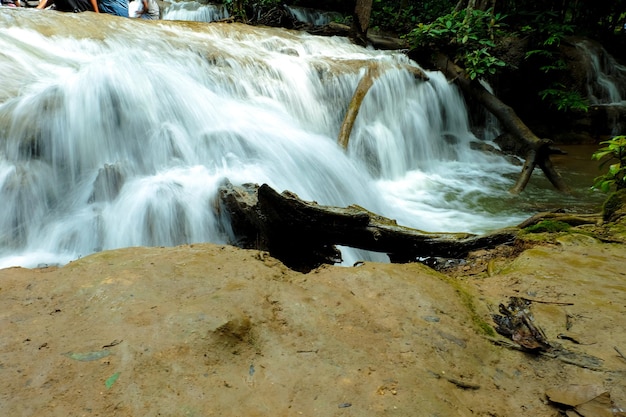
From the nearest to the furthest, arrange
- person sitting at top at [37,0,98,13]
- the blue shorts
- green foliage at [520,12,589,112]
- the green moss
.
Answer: the green moss → person sitting at top at [37,0,98,13] → the blue shorts → green foliage at [520,12,589,112]

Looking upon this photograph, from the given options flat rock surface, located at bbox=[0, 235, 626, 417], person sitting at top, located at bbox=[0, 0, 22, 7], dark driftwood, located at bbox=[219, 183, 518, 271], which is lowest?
dark driftwood, located at bbox=[219, 183, 518, 271]

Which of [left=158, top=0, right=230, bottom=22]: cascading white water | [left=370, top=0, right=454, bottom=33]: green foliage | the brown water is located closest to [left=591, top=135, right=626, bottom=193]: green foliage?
the brown water

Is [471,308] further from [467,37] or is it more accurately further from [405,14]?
[405,14]

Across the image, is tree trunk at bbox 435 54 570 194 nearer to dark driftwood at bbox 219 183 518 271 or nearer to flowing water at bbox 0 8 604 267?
flowing water at bbox 0 8 604 267

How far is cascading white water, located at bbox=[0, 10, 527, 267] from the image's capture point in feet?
12.5

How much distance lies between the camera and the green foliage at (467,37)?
8.14 meters

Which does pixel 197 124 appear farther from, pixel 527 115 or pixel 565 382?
pixel 527 115

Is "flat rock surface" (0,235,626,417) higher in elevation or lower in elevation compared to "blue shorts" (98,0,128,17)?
lower

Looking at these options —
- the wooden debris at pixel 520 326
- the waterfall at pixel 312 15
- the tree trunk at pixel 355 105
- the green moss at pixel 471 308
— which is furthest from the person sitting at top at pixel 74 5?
the wooden debris at pixel 520 326

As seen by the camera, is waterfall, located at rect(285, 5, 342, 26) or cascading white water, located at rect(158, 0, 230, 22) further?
waterfall, located at rect(285, 5, 342, 26)

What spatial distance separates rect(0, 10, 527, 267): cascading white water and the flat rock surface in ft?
5.93

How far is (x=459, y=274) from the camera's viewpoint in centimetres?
270

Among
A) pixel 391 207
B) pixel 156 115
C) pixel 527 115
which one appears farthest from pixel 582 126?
pixel 156 115

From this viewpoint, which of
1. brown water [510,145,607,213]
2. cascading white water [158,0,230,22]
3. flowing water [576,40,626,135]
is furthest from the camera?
cascading white water [158,0,230,22]
